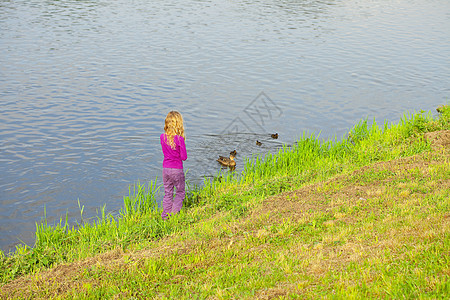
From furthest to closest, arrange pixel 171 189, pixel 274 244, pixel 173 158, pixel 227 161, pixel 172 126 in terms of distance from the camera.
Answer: pixel 227 161 < pixel 171 189 < pixel 173 158 < pixel 172 126 < pixel 274 244

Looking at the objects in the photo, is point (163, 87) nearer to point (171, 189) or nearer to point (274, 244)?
point (171, 189)

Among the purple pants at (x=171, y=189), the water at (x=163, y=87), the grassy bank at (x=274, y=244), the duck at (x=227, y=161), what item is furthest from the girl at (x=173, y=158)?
the duck at (x=227, y=161)

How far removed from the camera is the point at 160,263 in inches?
241

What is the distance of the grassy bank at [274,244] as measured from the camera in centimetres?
516

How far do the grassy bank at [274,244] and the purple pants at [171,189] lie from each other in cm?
24

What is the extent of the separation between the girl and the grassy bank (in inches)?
12.5

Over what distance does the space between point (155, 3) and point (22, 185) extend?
28.4m

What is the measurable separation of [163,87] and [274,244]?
1160 centimetres

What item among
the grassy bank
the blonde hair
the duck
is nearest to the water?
the duck

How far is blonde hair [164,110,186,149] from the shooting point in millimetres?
8016

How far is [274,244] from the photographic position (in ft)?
21.2

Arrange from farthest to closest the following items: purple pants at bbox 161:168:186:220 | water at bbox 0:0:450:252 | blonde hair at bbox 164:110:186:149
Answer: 1. water at bbox 0:0:450:252
2. purple pants at bbox 161:168:186:220
3. blonde hair at bbox 164:110:186:149

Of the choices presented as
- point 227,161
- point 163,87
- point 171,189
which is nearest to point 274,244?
point 171,189

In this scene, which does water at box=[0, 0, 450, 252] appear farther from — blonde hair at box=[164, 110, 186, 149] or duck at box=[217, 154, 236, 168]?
blonde hair at box=[164, 110, 186, 149]
